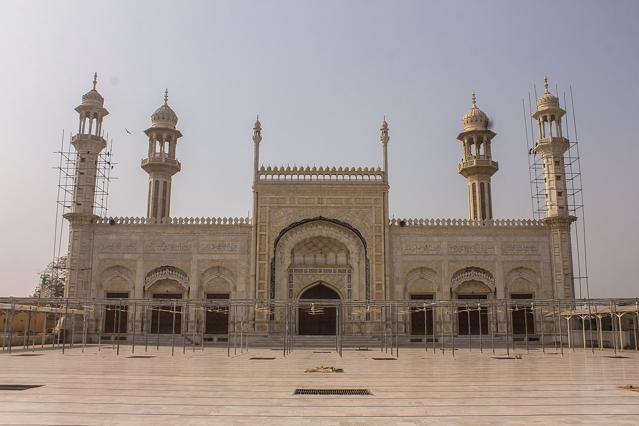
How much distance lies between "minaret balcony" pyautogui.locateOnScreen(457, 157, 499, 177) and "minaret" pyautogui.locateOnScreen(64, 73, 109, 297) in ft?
57.2

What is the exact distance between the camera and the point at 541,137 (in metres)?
27.2

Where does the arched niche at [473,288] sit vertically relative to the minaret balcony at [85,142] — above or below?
below

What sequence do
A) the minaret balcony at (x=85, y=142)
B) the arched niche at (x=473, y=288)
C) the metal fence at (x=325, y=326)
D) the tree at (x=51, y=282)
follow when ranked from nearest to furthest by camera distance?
the metal fence at (x=325, y=326) < the arched niche at (x=473, y=288) < the minaret balcony at (x=85, y=142) < the tree at (x=51, y=282)

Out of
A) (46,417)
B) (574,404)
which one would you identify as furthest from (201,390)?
(574,404)

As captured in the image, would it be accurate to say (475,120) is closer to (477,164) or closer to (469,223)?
(477,164)

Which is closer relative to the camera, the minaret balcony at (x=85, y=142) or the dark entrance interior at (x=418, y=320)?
the dark entrance interior at (x=418, y=320)

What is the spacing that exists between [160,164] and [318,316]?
416 inches

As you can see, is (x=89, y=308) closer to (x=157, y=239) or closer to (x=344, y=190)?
(x=157, y=239)

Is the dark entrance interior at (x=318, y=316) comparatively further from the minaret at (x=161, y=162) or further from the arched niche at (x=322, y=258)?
the minaret at (x=161, y=162)

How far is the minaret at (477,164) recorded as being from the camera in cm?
2900

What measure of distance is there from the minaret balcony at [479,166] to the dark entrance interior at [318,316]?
9331 mm

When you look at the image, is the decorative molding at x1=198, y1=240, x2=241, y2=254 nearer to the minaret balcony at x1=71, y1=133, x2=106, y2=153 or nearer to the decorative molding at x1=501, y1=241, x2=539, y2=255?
the minaret balcony at x1=71, y1=133, x2=106, y2=153

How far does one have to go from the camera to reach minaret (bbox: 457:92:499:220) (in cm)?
2900

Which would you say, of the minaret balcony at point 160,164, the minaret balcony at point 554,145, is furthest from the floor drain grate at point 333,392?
the minaret balcony at point 160,164
